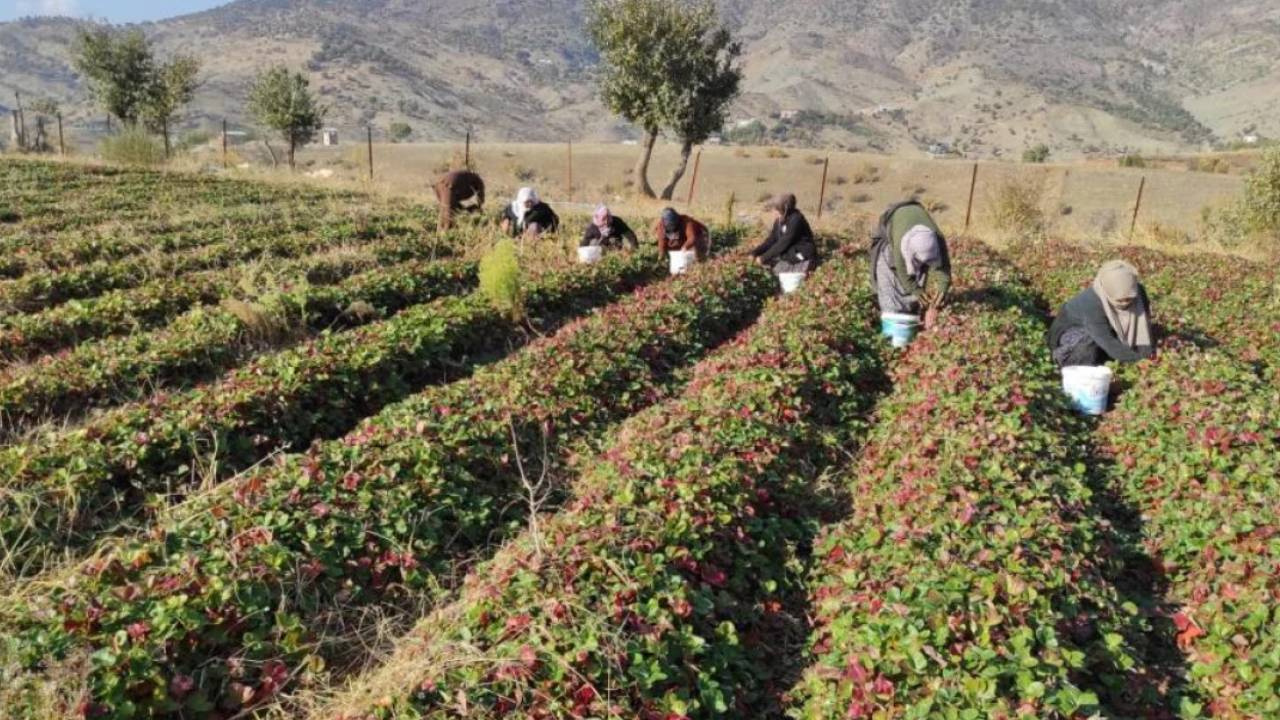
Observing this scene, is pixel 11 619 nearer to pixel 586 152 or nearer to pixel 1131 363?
pixel 1131 363

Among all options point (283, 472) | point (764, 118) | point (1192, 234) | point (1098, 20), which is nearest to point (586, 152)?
point (1192, 234)

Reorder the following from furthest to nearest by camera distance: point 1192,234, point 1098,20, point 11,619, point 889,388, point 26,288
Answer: point 1098,20
point 1192,234
point 26,288
point 889,388
point 11,619

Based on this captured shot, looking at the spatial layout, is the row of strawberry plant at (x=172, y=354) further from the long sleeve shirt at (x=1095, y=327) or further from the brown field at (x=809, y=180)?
the brown field at (x=809, y=180)

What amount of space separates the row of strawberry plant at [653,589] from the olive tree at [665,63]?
21.1 m

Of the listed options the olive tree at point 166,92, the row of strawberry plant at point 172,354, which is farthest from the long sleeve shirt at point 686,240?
the olive tree at point 166,92

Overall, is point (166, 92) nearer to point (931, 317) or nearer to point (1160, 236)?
point (1160, 236)

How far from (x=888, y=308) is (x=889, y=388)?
1220 mm

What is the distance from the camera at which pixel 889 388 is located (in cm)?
813

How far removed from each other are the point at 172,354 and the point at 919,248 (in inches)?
273

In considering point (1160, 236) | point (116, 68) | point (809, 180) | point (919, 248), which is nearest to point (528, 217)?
point (919, 248)

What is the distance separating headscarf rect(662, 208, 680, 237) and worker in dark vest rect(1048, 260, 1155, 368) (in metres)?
→ 6.29

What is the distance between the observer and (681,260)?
1265 centimetres

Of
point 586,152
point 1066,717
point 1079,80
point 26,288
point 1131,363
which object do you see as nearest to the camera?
point 1066,717

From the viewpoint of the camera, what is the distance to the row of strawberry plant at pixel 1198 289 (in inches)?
370
